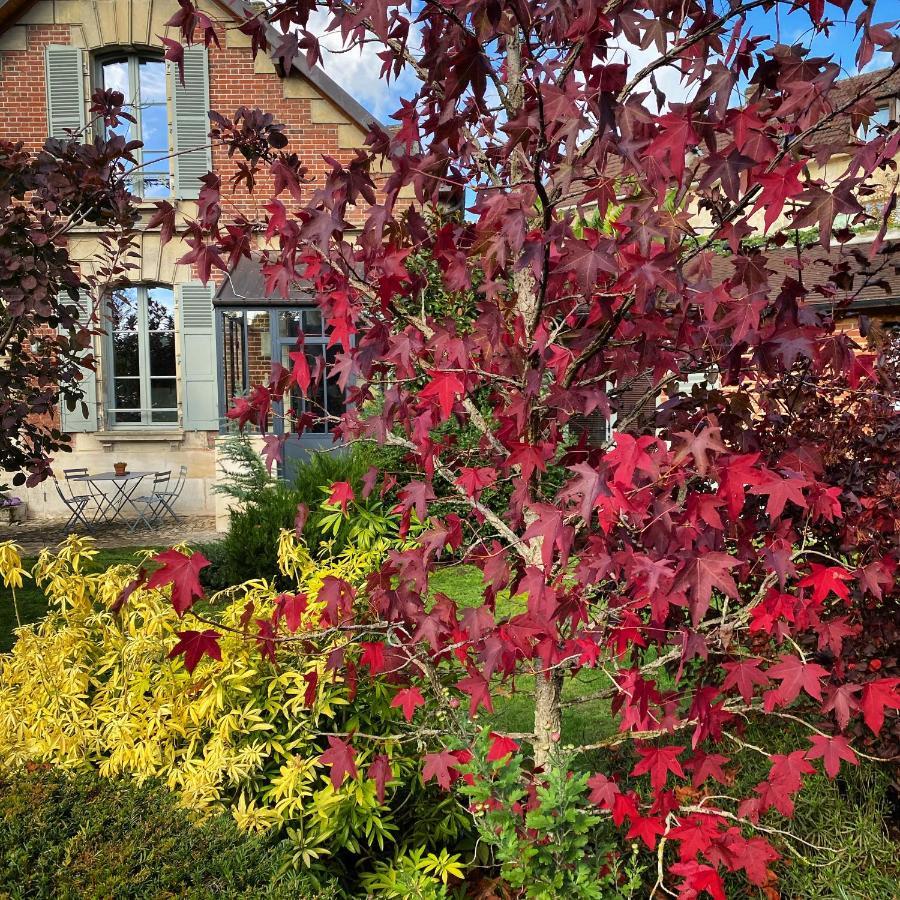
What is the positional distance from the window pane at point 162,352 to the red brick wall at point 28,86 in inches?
125

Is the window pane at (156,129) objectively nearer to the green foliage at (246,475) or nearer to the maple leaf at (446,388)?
the green foliage at (246,475)

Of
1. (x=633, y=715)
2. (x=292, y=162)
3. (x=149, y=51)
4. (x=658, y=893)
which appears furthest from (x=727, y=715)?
(x=149, y=51)

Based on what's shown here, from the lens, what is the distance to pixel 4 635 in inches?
228

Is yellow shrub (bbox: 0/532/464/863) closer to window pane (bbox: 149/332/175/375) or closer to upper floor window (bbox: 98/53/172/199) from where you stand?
window pane (bbox: 149/332/175/375)

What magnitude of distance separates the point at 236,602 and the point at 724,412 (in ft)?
6.19

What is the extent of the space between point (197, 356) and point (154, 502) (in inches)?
87.3

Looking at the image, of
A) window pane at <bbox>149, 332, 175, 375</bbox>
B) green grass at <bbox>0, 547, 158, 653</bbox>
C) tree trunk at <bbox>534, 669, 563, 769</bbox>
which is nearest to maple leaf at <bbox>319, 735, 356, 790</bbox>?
tree trunk at <bbox>534, 669, 563, 769</bbox>

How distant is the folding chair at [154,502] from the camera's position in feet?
35.0

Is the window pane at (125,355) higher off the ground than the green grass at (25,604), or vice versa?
the window pane at (125,355)

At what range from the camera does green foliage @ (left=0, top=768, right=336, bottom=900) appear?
1.88 meters

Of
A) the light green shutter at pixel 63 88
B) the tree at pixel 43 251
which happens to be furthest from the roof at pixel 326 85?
the tree at pixel 43 251

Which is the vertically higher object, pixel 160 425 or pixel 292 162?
pixel 292 162

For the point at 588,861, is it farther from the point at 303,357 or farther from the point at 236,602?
the point at 303,357

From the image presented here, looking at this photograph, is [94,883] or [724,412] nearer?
[94,883]
